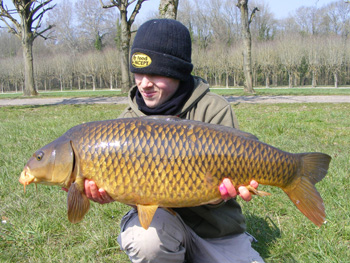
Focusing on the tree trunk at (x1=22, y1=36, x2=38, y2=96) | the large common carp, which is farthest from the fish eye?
the tree trunk at (x1=22, y1=36, x2=38, y2=96)

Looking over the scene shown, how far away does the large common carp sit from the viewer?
1502 millimetres

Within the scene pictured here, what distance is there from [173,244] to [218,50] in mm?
38179

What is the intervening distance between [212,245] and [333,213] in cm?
92

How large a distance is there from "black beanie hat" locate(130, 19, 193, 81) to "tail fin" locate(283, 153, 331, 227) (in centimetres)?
81

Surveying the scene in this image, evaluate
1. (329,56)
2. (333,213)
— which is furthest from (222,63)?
(333,213)

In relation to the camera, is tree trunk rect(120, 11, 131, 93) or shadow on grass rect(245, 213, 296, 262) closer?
shadow on grass rect(245, 213, 296, 262)

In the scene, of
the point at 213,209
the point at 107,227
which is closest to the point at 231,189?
the point at 213,209

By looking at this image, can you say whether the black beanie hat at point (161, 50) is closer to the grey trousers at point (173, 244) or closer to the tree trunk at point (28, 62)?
the grey trousers at point (173, 244)

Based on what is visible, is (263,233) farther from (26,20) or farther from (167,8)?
(26,20)

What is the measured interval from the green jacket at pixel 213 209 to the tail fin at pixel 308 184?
441mm

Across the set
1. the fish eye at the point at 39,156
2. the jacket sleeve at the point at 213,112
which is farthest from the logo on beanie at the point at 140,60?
the fish eye at the point at 39,156

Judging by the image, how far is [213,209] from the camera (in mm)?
1884

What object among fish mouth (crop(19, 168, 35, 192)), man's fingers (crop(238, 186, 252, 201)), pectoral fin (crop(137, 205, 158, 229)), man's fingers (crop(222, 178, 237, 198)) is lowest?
pectoral fin (crop(137, 205, 158, 229))

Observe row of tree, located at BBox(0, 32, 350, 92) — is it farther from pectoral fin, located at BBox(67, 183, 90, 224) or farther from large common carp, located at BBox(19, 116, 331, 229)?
pectoral fin, located at BBox(67, 183, 90, 224)
